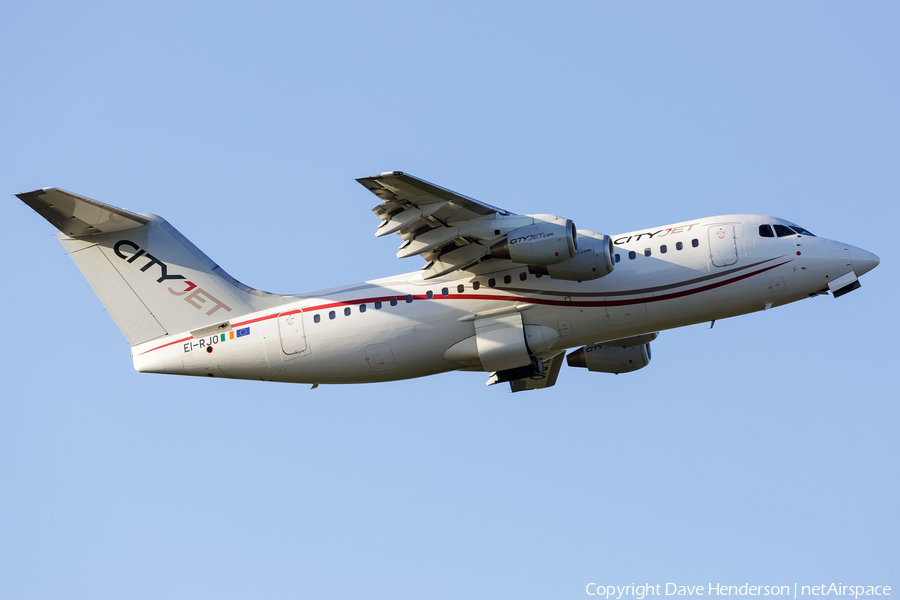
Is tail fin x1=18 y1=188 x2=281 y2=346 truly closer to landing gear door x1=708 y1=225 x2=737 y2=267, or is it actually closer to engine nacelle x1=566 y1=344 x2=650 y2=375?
engine nacelle x1=566 y1=344 x2=650 y2=375

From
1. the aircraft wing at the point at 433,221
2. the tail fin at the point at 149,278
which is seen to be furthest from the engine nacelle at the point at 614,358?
the tail fin at the point at 149,278

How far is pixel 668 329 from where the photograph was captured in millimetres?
15930

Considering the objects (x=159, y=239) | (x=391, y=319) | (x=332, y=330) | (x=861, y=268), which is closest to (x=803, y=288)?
(x=861, y=268)

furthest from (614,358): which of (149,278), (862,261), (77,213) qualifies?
(77,213)

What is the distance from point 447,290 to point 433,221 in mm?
1444

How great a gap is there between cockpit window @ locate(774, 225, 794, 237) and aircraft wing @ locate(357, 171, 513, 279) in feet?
13.6

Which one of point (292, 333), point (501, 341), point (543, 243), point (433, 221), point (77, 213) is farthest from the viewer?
point (77, 213)

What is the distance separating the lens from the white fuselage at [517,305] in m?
15.1

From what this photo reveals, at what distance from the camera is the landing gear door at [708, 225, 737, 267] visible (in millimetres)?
15086

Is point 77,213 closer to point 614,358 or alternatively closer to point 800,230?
point 614,358

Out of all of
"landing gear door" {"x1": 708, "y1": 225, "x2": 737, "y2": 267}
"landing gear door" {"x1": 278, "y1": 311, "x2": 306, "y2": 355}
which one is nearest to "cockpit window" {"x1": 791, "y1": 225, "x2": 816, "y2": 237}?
"landing gear door" {"x1": 708, "y1": 225, "x2": 737, "y2": 267}

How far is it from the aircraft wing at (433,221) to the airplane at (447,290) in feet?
0.07

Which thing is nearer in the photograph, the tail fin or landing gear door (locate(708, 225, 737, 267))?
landing gear door (locate(708, 225, 737, 267))

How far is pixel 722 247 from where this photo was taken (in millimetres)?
15125
